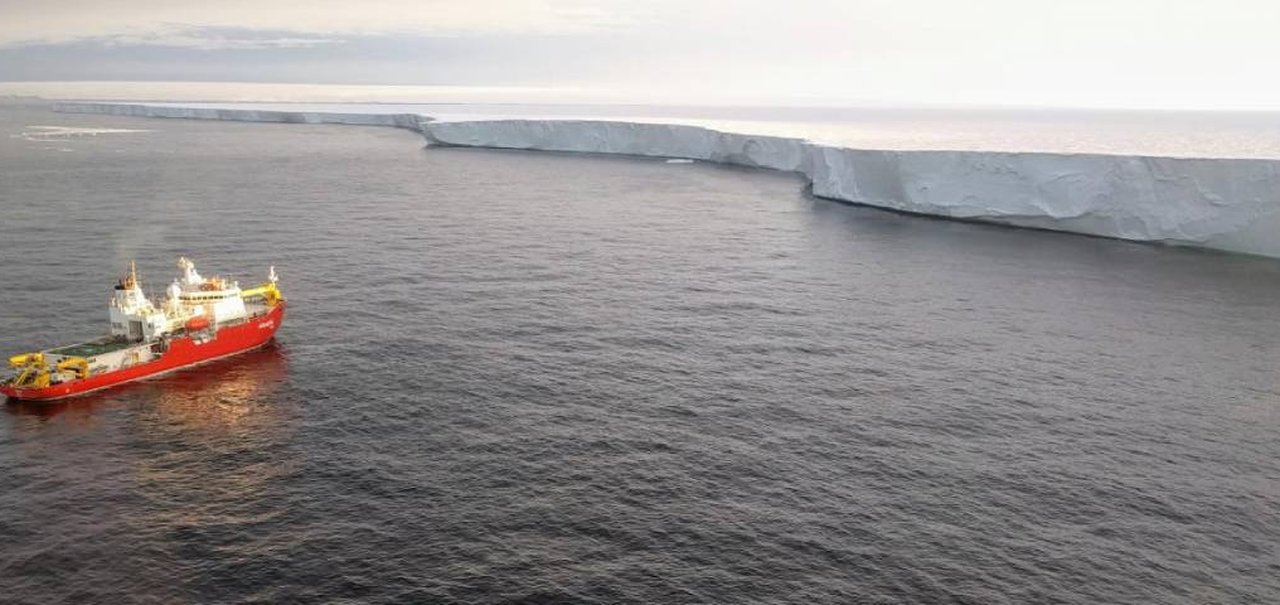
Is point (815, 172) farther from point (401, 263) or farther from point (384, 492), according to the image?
point (384, 492)

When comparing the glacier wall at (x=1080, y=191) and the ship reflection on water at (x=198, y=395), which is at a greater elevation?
the glacier wall at (x=1080, y=191)

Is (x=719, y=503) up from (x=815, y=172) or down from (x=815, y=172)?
down

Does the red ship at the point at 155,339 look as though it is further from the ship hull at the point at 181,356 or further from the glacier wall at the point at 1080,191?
the glacier wall at the point at 1080,191

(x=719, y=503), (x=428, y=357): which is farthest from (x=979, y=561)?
(x=428, y=357)

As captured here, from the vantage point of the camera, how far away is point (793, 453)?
1172 inches

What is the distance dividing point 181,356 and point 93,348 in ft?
11.0

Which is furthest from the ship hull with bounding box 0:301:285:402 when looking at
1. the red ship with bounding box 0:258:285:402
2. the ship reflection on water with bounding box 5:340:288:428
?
the ship reflection on water with bounding box 5:340:288:428

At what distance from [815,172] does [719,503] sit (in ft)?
223

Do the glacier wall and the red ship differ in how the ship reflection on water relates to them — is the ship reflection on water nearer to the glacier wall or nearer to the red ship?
the red ship

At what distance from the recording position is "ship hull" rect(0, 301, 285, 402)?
3394cm

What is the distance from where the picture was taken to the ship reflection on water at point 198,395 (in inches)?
1307

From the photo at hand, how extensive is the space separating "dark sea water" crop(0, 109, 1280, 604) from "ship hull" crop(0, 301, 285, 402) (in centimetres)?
70

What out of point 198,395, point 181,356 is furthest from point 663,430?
point 181,356

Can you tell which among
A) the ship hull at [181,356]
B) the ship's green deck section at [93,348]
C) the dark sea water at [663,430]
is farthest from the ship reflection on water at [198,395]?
the ship's green deck section at [93,348]
